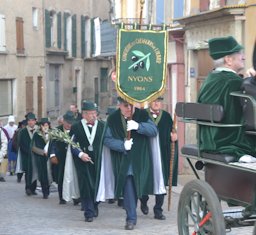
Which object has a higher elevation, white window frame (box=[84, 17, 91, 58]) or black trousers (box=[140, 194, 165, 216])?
white window frame (box=[84, 17, 91, 58])

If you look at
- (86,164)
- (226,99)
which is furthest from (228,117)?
(86,164)

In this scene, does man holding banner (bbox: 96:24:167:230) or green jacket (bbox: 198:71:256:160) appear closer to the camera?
green jacket (bbox: 198:71:256:160)

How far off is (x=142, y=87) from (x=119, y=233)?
216 cm

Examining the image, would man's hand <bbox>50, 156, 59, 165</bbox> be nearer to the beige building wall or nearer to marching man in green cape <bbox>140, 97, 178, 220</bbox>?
marching man in green cape <bbox>140, 97, 178, 220</bbox>

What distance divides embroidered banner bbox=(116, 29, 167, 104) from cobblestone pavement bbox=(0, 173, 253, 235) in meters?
1.80

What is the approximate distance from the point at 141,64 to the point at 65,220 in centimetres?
265

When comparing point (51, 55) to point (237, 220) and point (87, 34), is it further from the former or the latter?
point (237, 220)

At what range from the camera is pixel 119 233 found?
10.6m

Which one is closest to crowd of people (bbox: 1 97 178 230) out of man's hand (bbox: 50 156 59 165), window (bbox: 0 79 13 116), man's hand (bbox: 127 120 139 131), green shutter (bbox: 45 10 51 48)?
man's hand (bbox: 127 120 139 131)

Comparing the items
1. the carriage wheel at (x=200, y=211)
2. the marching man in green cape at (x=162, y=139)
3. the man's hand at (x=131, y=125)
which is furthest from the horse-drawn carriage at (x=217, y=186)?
the marching man in green cape at (x=162, y=139)

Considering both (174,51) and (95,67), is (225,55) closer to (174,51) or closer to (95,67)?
(174,51)

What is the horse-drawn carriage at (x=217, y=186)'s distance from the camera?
21.6ft

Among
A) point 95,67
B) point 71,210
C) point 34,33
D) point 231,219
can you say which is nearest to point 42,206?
point 71,210

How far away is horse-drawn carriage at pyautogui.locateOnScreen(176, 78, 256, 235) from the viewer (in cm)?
658
